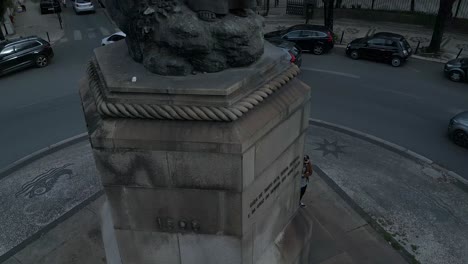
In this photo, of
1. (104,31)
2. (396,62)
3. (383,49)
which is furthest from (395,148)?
(104,31)

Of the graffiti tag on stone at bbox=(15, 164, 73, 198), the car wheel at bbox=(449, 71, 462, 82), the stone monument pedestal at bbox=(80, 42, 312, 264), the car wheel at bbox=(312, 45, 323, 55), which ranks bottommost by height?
the graffiti tag on stone at bbox=(15, 164, 73, 198)

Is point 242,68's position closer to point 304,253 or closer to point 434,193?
point 304,253

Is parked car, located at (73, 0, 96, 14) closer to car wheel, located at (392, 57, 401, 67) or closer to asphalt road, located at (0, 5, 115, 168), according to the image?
asphalt road, located at (0, 5, 115, 168)

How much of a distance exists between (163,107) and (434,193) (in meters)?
8.49

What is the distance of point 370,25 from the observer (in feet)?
94.8

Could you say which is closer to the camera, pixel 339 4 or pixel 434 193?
pixel 434 193

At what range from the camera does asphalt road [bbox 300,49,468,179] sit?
12758mm

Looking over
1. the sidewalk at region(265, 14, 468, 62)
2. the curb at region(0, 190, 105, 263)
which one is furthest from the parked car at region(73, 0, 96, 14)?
the curb at region(0, 190, 105, 263)

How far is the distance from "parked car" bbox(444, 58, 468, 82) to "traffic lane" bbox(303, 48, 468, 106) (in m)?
0.27

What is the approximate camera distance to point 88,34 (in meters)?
27.1

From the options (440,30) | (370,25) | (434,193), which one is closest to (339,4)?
(370,25)

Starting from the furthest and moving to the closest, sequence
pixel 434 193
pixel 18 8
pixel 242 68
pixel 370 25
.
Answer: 1. pixel 18 8
2. pixel 370 25
3. pixel 434 193
4. pixel 242 68

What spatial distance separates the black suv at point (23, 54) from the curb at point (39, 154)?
8935mm

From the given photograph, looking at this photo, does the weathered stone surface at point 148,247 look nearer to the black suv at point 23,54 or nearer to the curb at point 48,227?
the curb at point 48,227
